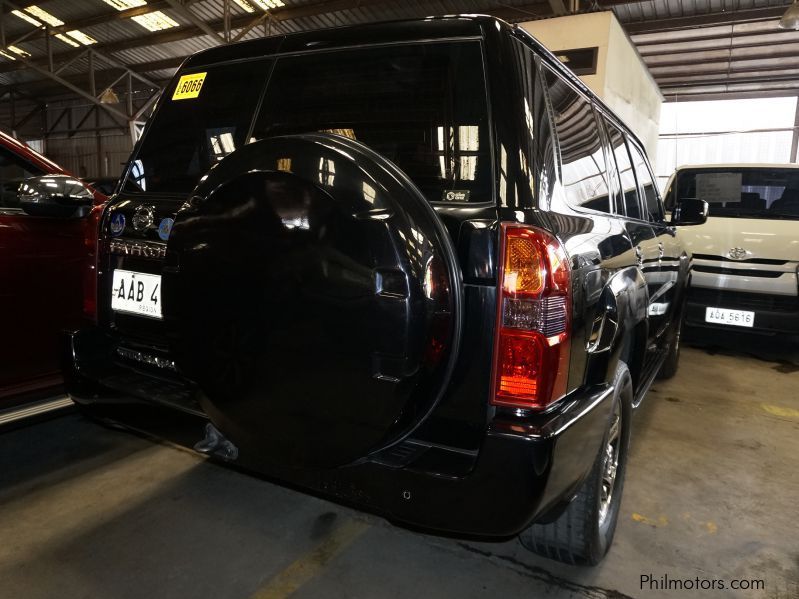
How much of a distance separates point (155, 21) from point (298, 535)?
1406cm

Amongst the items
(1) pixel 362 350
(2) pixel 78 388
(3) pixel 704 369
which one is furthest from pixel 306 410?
(3) pixel 704 369

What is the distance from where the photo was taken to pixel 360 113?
1.65 meters

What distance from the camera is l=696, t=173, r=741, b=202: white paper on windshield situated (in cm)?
530

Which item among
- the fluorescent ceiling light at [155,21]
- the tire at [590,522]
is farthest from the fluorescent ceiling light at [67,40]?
the tire at [590,522]

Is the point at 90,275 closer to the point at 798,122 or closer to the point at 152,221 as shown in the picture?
the point at 152,221

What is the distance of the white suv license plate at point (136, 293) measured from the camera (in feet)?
5.89

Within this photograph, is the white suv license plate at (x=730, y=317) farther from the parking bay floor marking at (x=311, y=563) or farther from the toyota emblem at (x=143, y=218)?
the toyota emblem at (x=143, y=218)

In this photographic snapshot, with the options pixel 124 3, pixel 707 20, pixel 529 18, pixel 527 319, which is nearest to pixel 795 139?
pixel 707 20

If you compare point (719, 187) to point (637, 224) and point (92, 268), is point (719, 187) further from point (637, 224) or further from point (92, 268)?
point (92, 268)

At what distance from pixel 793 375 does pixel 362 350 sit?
183 inches

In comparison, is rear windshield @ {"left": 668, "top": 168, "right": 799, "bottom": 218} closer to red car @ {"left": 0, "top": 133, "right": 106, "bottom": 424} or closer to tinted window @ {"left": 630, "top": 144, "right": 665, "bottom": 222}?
tinted window @ {"left": 630, "top": 144, "right": 665, "bottom": 222}

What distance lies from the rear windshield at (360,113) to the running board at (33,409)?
1.04 metres

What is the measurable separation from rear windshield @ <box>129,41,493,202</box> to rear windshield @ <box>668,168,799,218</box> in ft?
15.4

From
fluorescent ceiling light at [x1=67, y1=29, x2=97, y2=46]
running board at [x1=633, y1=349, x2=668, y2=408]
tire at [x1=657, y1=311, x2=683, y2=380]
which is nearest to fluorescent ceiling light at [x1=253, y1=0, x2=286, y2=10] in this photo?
fluorescent ceiling light at [x1=67, y1=29, x2=97, y2=46]
